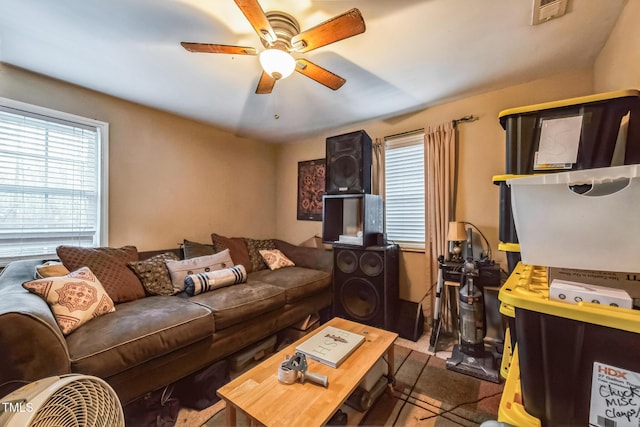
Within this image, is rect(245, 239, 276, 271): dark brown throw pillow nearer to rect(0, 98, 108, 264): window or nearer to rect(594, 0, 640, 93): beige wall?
rect(0, 98, 108, 264): window

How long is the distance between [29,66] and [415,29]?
9.27 ft

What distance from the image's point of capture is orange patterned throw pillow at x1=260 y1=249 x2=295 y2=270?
3109 millimetres

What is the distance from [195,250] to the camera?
8.87 ft

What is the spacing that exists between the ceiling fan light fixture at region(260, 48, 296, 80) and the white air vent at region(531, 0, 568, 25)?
52.5 inches

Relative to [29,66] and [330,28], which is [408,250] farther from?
[29,66]

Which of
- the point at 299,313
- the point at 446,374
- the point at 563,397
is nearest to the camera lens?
the point at 563,397

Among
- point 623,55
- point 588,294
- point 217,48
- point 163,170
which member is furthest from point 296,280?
point 623,55

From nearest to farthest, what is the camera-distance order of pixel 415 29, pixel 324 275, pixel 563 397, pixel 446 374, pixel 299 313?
pixel 563 397 → pixel 415 29 → pixel 446 374 → pixel 299 313 → pixel 324 275

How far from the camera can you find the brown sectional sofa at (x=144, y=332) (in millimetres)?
1054

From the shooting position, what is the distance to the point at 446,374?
1.88 m

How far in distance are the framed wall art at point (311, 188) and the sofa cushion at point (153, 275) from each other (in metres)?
1.92

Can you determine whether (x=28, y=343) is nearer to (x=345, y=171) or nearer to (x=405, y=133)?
(x=345, y=171)

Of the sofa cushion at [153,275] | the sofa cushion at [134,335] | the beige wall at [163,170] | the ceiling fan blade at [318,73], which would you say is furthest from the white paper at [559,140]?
the beige wall at [163,170]

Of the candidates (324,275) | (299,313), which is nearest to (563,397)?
(299,313)
